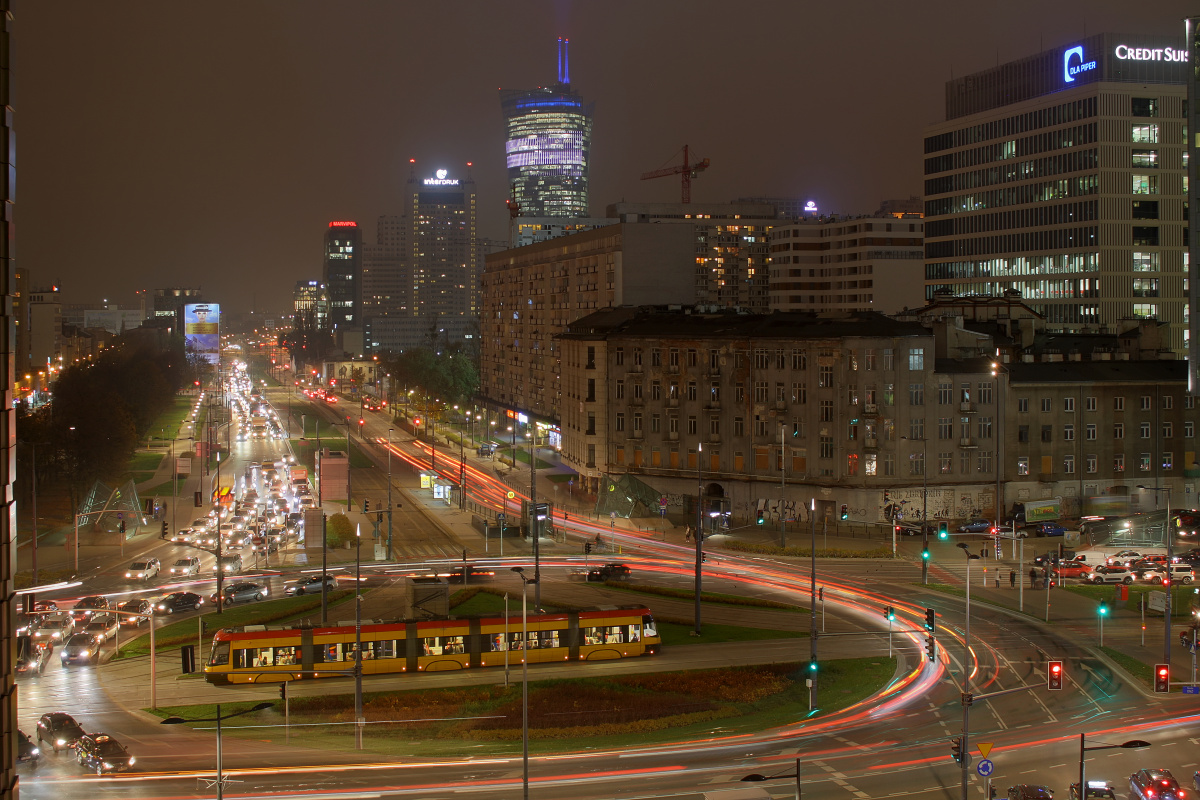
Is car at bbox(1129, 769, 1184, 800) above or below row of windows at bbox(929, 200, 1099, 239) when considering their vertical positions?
below

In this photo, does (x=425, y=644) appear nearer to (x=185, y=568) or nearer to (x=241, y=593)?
(x=241, y=593)

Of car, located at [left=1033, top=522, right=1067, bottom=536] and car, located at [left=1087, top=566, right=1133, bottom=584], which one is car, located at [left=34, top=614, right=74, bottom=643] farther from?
car, located at [left=1033, top=522, right=1067, bottom=536]

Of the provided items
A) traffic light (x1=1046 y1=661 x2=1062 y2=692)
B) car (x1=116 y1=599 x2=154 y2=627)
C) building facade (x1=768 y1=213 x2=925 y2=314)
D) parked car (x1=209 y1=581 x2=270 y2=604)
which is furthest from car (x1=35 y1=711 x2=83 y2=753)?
building facade (x1=768 y1=213 x2=925 y2=314)

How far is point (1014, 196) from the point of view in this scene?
403 ft

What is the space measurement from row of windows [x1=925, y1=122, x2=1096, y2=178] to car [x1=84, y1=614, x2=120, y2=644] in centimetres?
10334

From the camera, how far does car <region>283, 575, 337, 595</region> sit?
194 ft

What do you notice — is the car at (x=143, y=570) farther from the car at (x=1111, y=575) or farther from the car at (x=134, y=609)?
the car at (x=1111, y=575)

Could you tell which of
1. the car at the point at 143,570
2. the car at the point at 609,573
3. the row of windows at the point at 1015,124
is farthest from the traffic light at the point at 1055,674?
the row of windows at the point at 1015,124

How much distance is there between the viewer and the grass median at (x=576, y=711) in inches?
1522

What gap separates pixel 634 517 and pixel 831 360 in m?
18.9

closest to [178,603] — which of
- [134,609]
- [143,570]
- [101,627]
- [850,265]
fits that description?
[134,609]

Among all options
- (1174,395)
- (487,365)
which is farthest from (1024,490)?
(487,365)

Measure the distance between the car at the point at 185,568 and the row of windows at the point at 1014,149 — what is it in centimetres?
9651

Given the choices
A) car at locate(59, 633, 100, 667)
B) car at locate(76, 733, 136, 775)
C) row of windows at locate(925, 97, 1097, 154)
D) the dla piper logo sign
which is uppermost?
the dla piper logo sign
